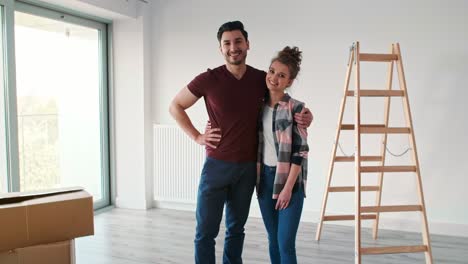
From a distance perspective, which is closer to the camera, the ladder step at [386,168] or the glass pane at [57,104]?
the ladder step at [386,168]

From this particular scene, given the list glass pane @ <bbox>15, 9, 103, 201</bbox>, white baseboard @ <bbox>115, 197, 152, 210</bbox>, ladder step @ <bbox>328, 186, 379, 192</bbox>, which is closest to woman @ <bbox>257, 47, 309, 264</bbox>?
ladder step @ <bbox>328, 186, 379, 192</bbox>

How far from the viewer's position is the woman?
2004 mm

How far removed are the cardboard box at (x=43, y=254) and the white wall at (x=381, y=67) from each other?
2.79 meters

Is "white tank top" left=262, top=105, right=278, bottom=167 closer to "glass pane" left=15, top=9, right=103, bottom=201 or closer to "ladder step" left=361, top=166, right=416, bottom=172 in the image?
"ladder step" left=361, top=166, right=416, bottom=172

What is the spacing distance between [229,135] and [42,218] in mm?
989

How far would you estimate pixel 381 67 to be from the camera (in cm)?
371

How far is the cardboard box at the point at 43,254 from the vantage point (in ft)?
4.71

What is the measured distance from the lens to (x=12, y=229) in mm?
1408

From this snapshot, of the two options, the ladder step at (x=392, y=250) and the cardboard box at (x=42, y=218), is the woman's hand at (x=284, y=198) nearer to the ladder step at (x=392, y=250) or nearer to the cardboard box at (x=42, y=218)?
the cardboard box at (x=42, y=218)

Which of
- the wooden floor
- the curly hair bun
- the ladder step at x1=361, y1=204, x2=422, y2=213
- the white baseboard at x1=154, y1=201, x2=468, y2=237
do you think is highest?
the curly hair bun

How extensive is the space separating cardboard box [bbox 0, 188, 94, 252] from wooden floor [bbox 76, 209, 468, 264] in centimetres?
155

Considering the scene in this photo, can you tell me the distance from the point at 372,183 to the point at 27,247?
3.05m

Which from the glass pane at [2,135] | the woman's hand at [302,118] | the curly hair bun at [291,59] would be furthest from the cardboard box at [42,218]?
the glass pane at [2,135]

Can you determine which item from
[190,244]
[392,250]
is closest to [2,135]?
[190,244]
